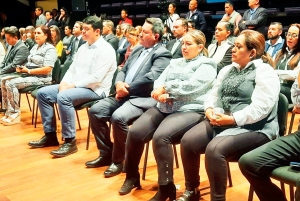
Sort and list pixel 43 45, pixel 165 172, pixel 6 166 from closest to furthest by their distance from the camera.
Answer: pixel 165 172
pixel 6 166
pixel 43 45

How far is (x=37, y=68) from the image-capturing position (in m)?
4.71

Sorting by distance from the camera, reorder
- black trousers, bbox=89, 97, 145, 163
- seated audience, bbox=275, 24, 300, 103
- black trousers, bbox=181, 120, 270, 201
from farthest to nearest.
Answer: seated audience, bbox=275, 24, 300, 103 < black trousers, bbox=89, 97, 145, 163 < black trousers, bbox=181, 120, 270, 201

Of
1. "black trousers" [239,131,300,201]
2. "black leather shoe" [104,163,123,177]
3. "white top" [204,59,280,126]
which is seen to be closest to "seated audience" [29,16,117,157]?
"black leather shoe" [104,163,123,177]

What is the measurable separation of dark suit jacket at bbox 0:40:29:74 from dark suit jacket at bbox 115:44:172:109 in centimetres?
238

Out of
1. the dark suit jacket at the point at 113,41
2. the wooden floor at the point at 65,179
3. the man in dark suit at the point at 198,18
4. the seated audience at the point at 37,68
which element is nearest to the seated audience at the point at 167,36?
the man in dark suit at the point at 198,18

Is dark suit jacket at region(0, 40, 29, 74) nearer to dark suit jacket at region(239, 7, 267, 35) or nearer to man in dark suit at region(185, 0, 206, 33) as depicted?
dark suit jacket at region(239, 7, 267, 35)

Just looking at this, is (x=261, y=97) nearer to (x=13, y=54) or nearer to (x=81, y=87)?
(x=81, y=87)

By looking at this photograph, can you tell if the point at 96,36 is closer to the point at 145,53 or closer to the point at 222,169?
the point at 145,53

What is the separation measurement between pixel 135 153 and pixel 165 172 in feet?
1.12

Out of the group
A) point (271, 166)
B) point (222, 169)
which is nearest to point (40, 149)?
point (222, 169)

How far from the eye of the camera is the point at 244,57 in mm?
2422

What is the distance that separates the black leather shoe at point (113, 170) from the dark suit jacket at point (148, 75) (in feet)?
1.77

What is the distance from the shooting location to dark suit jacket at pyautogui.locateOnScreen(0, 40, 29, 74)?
508 centimetres

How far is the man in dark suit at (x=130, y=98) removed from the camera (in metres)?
3.13
